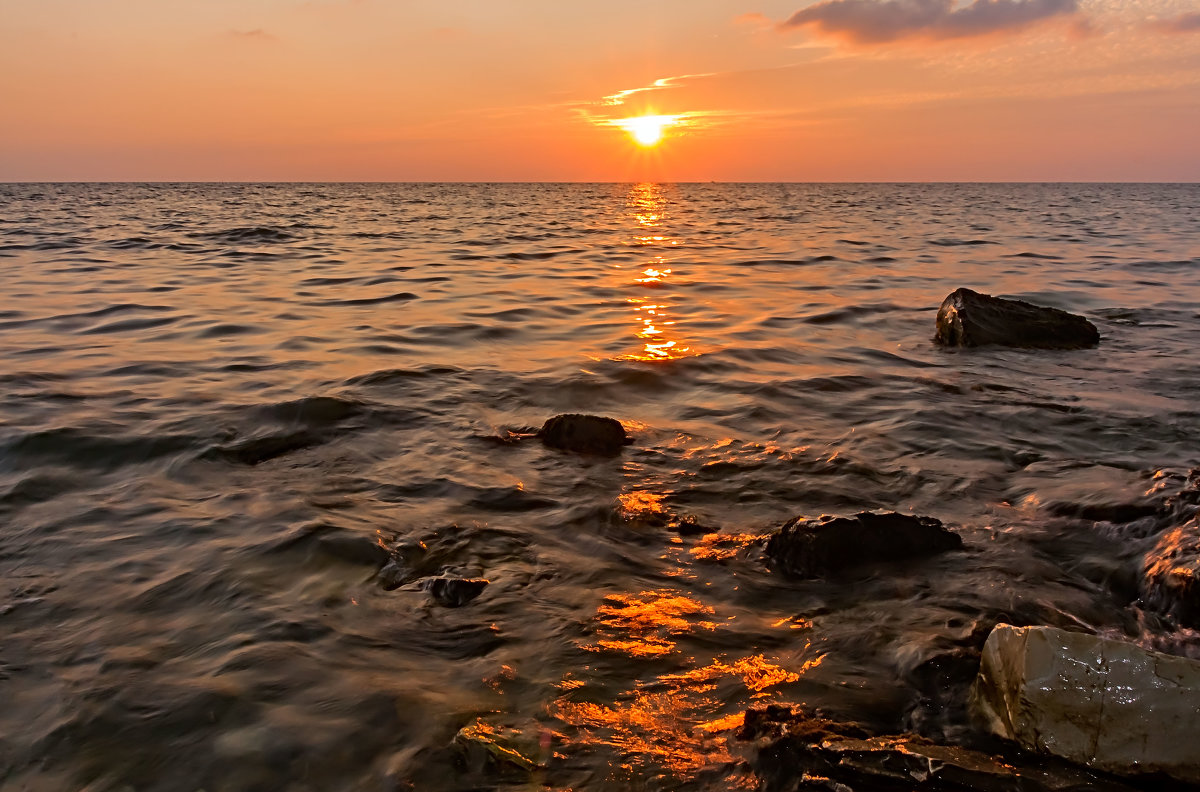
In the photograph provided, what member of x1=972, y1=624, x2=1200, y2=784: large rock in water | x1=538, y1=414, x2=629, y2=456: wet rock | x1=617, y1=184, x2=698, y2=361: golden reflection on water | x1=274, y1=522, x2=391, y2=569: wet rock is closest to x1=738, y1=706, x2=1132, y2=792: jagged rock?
x1=972, y1=624, x2=1200, y2=784: large rock in water

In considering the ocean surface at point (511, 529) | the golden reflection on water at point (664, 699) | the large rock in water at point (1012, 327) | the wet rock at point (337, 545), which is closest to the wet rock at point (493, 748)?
the ocean surface at point (511, 529)

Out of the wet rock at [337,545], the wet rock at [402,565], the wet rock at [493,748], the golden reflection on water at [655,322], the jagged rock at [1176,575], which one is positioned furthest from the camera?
the golden reflection on water at [655,322]

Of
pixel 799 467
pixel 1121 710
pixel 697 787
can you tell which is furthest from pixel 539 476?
pixel 1121 710

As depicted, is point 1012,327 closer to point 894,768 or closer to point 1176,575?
point 1176,575

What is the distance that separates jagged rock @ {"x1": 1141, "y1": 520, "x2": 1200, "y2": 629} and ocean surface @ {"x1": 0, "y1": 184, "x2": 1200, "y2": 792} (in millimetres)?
105

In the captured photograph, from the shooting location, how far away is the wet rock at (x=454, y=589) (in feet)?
11.7

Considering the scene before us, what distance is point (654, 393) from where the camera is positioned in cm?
718

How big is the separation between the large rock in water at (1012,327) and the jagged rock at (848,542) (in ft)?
18.2

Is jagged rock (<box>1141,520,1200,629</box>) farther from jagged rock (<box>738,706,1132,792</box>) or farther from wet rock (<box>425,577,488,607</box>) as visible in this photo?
wet rock (<box>425,577,488,607</box>)

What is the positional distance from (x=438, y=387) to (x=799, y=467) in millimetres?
3448

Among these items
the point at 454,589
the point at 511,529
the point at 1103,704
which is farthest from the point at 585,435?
the point at 1103,704

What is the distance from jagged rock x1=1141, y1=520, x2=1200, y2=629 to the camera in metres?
3.22

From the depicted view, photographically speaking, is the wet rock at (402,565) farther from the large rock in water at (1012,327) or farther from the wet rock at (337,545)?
the large rock in water at (1012,327)

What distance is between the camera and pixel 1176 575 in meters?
3.33
